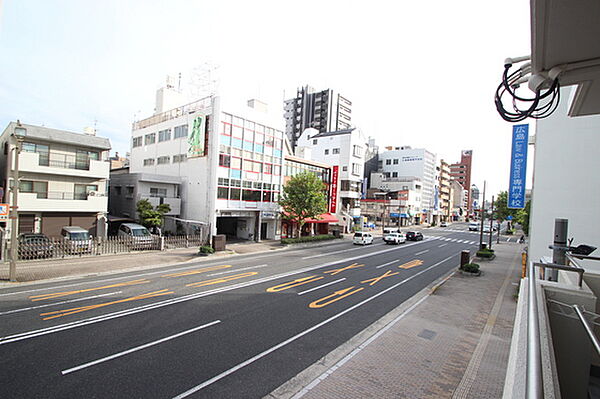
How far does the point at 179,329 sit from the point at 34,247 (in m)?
15.6

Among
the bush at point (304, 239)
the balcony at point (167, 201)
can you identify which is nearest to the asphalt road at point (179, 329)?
the bush at point (304, 239)

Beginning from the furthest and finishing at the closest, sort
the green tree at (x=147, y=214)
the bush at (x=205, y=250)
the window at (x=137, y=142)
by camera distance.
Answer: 1. the window at (x=137, y=142)
2. the green tree at (x=147, y=214)
3. the bush at (x=205, y=250)

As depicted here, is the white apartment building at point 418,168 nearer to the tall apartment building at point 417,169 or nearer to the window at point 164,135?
the tall apartment building at point 417,169

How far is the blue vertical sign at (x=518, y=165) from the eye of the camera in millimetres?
18406

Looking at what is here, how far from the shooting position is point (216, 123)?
28.7m

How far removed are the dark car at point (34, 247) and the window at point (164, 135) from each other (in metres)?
18.2

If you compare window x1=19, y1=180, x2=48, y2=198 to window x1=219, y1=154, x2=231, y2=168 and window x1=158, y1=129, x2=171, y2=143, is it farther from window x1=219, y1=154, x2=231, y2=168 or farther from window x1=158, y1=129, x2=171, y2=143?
window x1=158, y1=129, x2=171, y2=143

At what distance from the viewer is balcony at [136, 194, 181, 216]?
96.9ft

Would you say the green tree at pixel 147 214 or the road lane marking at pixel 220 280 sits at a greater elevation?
the green tree at pixel 147 214

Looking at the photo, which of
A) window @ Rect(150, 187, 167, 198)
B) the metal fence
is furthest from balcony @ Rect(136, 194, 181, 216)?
the metal fence

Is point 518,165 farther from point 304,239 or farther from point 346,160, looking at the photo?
point 346,160

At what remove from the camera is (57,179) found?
2350 cm

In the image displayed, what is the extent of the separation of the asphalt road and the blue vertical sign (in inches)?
318

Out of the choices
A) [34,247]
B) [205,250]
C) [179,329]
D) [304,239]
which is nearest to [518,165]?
[304,239]
